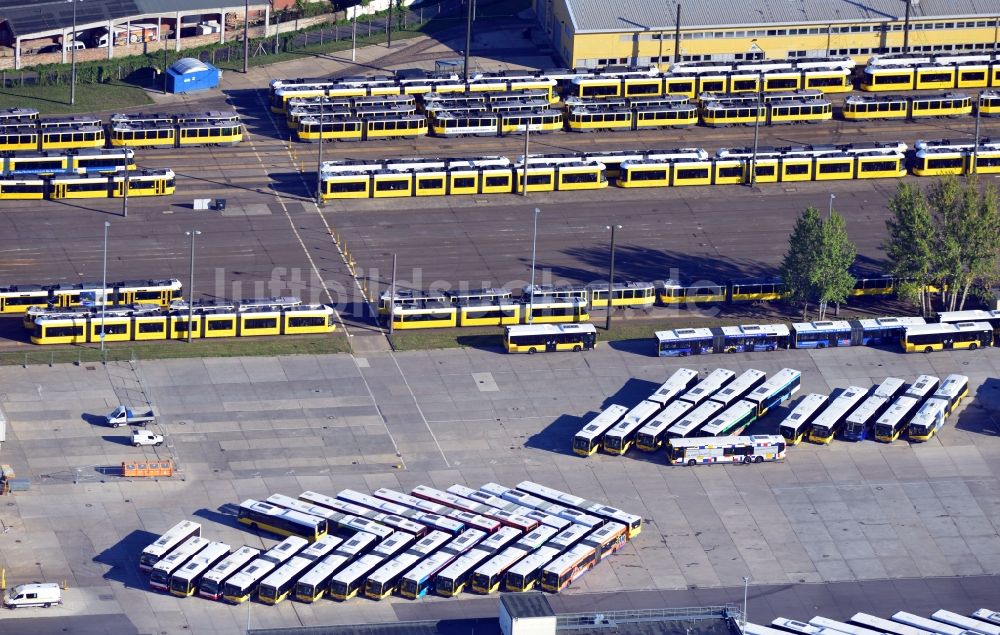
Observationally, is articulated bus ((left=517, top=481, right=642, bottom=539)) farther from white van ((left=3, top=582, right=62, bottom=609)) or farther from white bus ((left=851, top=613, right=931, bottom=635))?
white van ((left=3, top=582, right=62, bottom=609))

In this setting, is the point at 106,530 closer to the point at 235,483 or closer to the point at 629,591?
the point at 235,483

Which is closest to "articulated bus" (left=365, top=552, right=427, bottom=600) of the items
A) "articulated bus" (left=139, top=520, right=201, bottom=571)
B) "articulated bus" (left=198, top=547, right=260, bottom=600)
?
"articulated bus" (left=198, top=547, right=260, bottom=600)

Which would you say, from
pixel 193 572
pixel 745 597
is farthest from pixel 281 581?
pixel 745 597

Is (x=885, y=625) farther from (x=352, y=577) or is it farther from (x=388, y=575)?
(x=352, y=577)

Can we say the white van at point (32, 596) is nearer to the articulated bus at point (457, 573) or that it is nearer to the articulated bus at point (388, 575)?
the articulated bus at point (388, 575)

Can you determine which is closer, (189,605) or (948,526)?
(189,605)

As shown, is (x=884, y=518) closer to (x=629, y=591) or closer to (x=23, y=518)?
(x=629, y=591)

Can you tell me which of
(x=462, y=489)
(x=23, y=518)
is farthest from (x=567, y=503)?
(x=23, y=518)

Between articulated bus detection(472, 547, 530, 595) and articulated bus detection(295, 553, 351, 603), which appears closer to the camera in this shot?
articulated bus detection(295, 553, 351, 603)
